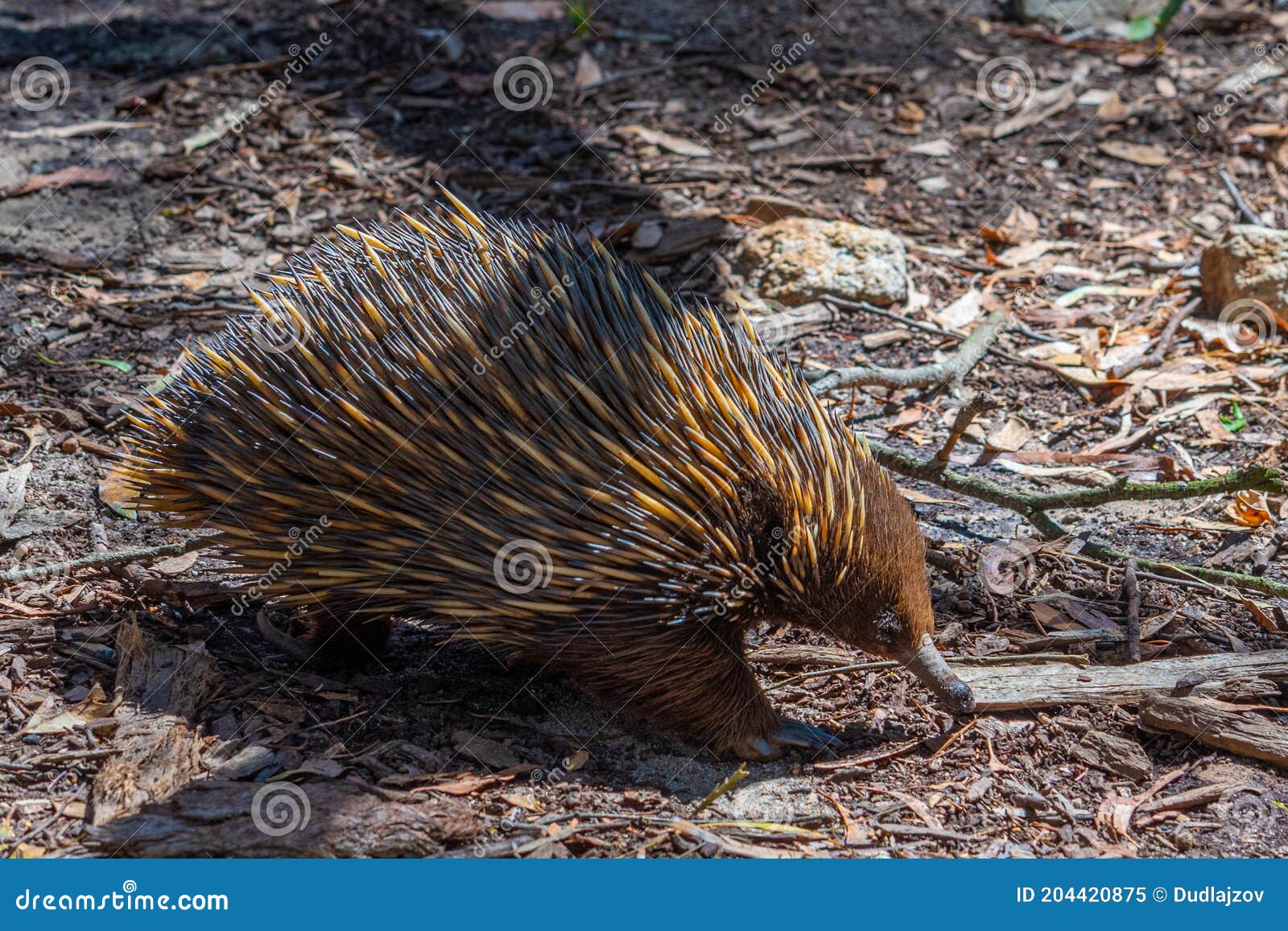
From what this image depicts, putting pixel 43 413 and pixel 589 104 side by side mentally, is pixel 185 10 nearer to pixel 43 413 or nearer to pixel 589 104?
pixel 589 104

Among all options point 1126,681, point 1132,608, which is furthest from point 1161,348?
point 1126,681

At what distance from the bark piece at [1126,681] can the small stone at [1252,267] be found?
276 centimetres

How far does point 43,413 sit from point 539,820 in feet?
10.8

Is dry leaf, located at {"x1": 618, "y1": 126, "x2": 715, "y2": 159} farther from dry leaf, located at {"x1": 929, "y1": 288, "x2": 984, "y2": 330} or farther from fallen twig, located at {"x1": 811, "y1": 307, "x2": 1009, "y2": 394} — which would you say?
fallen twig, located at {"x1": 811, "y1": 307, "x2": 1009, "y2": 394}

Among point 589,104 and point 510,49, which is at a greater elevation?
point 510,49

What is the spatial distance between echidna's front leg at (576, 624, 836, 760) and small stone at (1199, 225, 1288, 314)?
3709 millimetres

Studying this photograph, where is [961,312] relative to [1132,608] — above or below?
above

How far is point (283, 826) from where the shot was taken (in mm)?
3348

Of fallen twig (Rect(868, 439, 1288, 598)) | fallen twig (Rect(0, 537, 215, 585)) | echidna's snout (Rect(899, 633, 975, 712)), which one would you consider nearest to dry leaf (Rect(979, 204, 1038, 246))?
fallen twig (Rect(868, 439, 1288, 598))

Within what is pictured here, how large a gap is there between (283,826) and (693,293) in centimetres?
191

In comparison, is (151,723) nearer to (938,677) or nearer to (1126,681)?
(938,677)

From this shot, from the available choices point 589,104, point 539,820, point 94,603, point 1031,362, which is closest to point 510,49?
point 589,104

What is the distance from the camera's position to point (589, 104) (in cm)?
823

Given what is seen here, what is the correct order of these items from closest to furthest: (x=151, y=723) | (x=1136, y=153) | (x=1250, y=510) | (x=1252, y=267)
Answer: (x=151, y=723) < (x=1250, y=510) < (x=1252, y=267) < (x=1136, y=153)
